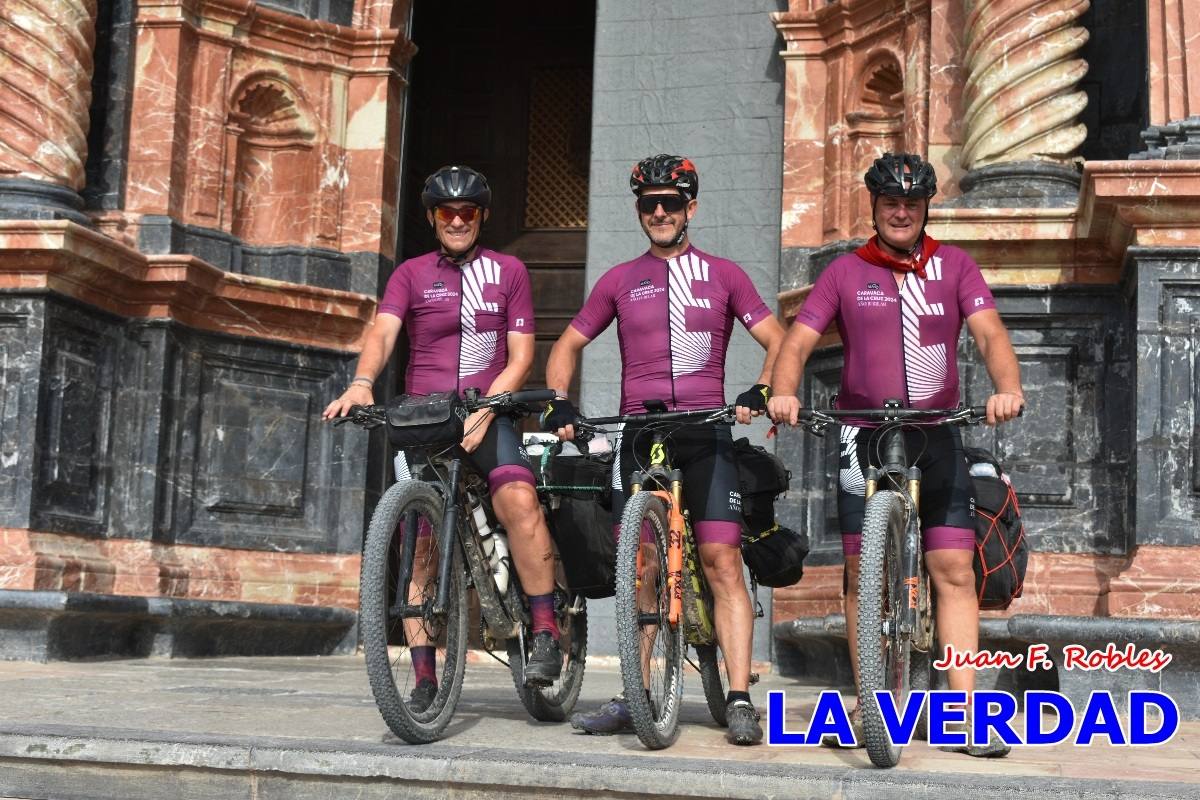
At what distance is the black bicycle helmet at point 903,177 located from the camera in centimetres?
580

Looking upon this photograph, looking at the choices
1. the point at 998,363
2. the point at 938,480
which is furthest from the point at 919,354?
the point at 938,480

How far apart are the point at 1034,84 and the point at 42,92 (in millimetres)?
6120

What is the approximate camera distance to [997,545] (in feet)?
19.2

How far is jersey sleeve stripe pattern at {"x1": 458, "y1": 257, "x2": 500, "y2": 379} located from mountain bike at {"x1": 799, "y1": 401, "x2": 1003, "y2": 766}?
4.01 feet

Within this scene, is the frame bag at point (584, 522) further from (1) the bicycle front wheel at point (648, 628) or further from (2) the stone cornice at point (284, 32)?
(2) the stone cornice at point (284, 32)

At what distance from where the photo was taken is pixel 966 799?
173 inches

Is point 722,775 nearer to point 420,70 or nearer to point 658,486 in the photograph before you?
point 658,486

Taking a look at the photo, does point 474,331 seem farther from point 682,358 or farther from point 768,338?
point 768,338

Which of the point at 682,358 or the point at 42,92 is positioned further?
the point at 42,92

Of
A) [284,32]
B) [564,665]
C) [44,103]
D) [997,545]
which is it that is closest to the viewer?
[997,545]

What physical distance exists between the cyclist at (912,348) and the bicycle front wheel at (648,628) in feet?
1.99

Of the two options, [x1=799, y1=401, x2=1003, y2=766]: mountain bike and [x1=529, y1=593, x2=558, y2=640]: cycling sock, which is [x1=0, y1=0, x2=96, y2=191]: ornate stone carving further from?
[x1=799, y1=401, x2=1003, y2=766]: mountain bike

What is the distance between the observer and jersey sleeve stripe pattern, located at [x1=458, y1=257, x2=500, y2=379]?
245 inches

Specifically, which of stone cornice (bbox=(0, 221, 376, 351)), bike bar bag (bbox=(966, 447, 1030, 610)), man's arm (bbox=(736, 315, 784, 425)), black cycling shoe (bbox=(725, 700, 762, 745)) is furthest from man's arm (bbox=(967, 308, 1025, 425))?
stone cornice (bbox=(0, 221, 376, 351))
